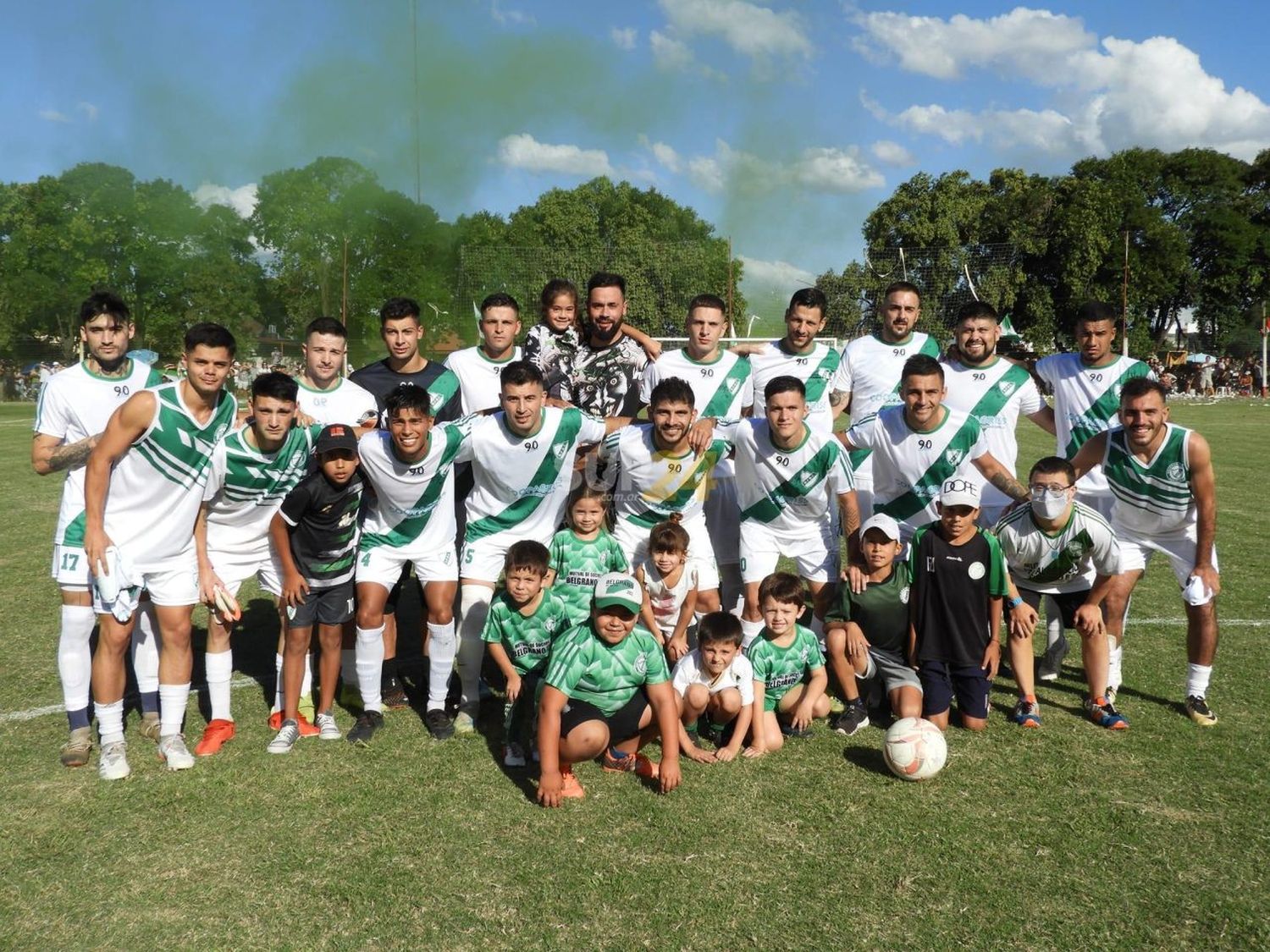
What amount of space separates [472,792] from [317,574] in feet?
4.58

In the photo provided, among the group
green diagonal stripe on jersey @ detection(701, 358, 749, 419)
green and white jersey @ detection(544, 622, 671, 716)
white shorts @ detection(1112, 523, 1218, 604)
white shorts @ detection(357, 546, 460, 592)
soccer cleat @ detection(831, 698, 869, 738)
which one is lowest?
soccer cleat @ detection(831, 698, 869, 738)

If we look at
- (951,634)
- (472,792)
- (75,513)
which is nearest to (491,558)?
(472,792)

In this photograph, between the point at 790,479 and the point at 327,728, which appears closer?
the point at 327,728

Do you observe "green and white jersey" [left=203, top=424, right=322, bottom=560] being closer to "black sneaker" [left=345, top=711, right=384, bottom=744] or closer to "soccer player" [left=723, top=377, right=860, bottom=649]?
"black sneaker" [left=345, top=711, right=384, bottom=744]

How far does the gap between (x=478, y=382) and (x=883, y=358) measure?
8.78ft

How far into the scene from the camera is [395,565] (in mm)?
4742

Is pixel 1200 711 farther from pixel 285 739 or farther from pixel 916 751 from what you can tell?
pixel 285 739

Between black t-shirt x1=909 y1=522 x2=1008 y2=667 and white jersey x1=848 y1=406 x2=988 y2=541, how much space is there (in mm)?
560

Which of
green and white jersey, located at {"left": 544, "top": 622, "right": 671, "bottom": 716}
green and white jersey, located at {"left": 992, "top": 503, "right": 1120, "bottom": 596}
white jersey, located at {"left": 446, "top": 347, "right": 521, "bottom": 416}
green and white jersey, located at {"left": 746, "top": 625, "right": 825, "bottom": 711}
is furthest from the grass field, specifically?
white jersey, located at {"left": 446, "top": 347, "right": 521, "bottom": 416}

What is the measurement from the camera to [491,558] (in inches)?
196

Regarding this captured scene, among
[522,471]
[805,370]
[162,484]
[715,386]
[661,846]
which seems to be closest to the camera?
[661,846]

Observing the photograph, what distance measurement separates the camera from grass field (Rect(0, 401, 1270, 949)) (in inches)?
115

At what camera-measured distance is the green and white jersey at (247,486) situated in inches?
171

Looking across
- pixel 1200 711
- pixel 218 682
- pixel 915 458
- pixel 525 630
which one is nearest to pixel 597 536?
pixel 525 630
